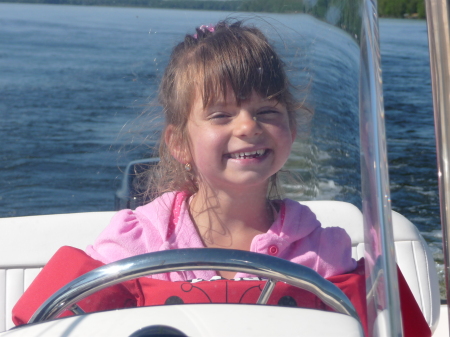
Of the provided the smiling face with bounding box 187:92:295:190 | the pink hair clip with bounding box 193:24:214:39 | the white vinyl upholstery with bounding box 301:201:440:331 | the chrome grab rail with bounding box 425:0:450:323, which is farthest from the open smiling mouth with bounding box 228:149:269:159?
the white vinyl upholstery with bounding box 301:201:440:331

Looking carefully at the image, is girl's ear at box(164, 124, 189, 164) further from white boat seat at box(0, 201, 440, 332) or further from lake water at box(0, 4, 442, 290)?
white boat seat at box(0, 201, 440, 332)

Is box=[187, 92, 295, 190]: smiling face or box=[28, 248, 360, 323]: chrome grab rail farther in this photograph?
box=[187, 92, 295, 190]: smiling face

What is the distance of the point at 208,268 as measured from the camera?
80 centimetres

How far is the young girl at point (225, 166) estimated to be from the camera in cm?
107

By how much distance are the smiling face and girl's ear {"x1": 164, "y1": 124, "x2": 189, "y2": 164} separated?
0.03m

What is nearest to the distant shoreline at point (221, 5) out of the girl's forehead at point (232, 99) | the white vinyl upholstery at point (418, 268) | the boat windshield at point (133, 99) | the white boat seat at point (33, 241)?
the boat windshield at point (133, 99)

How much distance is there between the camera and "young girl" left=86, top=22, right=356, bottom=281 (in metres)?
1.07

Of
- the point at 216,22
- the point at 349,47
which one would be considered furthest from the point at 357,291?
the point at 216,22

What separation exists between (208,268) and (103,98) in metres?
0.62

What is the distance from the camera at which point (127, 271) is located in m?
0.81

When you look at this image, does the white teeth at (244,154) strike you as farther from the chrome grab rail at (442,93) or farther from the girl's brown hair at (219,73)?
the chrome grab rail at (442,93)

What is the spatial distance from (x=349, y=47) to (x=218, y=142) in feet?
1.03

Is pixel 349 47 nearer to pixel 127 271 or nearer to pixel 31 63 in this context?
pixel 127 271

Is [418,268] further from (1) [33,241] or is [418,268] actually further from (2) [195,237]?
(1) [33,241]
